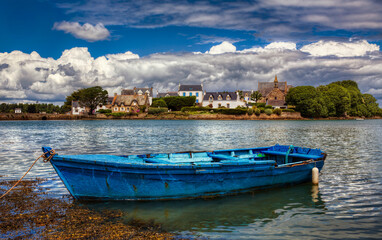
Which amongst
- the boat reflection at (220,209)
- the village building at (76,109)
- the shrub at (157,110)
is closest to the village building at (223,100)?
the shrub at (157,110)

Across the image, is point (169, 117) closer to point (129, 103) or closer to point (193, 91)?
point (193, 91)

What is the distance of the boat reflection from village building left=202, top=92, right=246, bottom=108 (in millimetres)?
118494

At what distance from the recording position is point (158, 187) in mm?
11258

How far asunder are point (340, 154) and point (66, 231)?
2320cm

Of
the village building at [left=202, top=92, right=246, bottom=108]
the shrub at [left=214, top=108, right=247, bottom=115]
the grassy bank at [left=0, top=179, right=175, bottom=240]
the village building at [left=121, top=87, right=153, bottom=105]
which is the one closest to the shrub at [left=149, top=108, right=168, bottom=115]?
the shrub at [left=214, top=108, right=247, bottom=115]

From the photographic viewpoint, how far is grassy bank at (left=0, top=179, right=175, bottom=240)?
848cm

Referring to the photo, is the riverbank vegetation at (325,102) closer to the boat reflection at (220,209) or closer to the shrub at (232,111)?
the shrub at (232,111)

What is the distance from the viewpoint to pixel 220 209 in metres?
11.2

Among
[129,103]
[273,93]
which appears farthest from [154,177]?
[273,93]

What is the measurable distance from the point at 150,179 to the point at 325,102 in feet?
380

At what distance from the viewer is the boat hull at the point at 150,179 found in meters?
10.7

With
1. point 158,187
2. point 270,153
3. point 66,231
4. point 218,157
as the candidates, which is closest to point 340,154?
point 270,153

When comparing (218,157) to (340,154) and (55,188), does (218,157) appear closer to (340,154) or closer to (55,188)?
(55,188)

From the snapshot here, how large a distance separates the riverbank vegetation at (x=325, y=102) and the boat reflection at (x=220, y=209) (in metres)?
105
